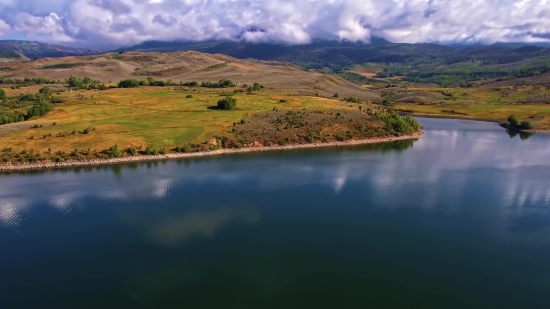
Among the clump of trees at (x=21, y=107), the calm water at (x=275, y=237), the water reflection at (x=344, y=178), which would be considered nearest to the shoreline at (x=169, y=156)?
the water reflection at (x=344, y=178)

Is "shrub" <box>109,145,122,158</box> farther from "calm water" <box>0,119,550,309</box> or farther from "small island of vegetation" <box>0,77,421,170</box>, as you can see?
"calm water" <box>0,119,550,309</box>

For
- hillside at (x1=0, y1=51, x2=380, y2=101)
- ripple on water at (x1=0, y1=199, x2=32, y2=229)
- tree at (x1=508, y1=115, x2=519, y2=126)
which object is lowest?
ripple on water at (x1=0, y1=199, x2=32, y2=229)

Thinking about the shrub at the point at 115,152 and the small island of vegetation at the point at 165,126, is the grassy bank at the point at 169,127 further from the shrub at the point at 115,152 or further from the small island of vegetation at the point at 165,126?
the shrub at the point at 115,152

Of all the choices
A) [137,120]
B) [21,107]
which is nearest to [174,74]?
[21,107]

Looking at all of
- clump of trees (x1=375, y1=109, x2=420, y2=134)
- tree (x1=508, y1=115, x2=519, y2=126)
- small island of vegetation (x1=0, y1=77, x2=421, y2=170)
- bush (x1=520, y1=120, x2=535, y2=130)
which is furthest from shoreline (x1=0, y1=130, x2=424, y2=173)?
tree (x1=508, y1=115, x2=519, y2=126)

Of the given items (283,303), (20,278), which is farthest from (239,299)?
(20,278)
